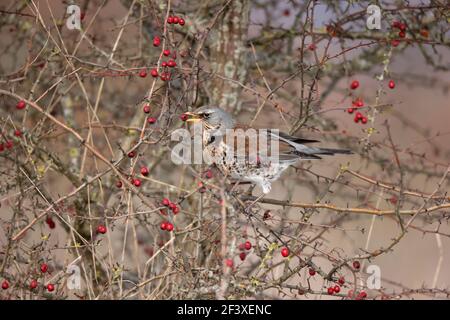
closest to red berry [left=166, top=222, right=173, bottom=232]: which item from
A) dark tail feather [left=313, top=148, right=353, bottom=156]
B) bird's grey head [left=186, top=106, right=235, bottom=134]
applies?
bird's grey head [left=186, top=106, right=235, bottom=134]

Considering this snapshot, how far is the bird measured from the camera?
15.1 feet

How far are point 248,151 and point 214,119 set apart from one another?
11.9 inches

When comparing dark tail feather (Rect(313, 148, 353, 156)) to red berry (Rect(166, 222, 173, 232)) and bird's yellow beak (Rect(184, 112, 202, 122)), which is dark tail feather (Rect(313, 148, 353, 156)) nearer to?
bird's yellow beak (Rect(184, 112, 202, 122))

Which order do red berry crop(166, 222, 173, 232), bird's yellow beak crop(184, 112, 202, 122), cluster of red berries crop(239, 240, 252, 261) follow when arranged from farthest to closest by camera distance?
bird's yellow beak crop(184, 112, 202, 122)
cluster of red berries crop(239, 240, 252, 261)
red berry crop(166, 222, 173, 232)

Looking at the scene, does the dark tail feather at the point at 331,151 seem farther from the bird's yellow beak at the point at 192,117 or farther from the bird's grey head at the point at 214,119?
the bird's yellow beak at the point at 192,117

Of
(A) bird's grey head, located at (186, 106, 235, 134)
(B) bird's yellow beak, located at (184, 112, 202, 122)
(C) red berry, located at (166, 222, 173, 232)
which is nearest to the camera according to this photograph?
(C) red berry, located at (166, 222, 173, 232)

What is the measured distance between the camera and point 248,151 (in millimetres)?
4648

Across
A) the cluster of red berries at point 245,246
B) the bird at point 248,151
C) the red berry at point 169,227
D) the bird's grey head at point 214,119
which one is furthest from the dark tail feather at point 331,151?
the red berry at point 169,227

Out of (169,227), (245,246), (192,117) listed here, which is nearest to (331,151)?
(192,117)

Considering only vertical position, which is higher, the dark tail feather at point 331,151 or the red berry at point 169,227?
the dark tail feather at point 331,151

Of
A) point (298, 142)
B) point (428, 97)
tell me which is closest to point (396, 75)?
point (298, 142)

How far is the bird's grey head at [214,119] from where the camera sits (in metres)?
4.55

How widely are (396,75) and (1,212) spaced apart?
168 inches

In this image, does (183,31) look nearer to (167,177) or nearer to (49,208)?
(167,177)
